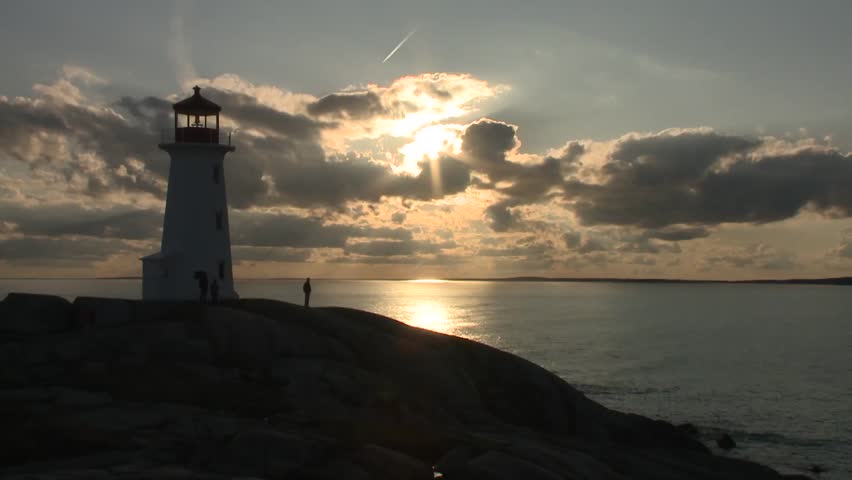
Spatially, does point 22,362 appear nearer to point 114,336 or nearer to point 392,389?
point 114,336

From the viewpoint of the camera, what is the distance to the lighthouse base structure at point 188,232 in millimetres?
37500

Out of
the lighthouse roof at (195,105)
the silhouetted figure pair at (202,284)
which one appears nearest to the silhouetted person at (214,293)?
the silhouetted figure pair at (202,284)

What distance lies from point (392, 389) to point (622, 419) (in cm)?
1477

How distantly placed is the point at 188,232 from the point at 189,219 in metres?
0.69

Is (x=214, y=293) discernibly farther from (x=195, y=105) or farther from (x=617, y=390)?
(x=617, y=390)

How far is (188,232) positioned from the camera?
37750 mm

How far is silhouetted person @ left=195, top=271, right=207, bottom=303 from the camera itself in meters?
36.1

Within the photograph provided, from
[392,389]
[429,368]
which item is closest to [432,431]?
[392,389]

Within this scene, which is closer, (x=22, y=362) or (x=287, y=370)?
(x=22, y=362)

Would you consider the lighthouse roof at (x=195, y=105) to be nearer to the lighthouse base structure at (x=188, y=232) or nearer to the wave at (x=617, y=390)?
the lighthouse base structure at (x=188, y=232)

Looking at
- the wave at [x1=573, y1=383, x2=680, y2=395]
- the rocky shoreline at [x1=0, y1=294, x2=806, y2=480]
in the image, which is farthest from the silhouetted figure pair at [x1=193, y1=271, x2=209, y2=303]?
the wave at [x1=573, y1=383, x2=680, y2=395]

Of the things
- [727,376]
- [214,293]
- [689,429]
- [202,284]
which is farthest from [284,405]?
[727,376]

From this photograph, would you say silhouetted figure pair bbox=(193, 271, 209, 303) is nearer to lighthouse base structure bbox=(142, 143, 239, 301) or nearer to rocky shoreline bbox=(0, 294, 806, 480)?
lighthouse base structure bbox=(142, 143, 239, 301)

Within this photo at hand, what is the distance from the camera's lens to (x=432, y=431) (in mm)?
21734
